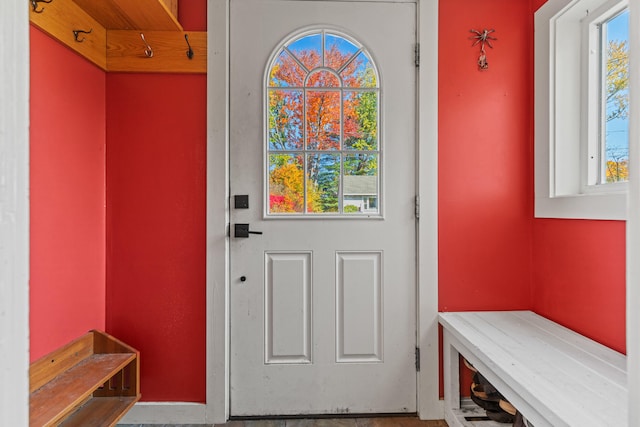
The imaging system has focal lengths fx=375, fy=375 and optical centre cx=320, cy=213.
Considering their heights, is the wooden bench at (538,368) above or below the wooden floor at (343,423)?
above

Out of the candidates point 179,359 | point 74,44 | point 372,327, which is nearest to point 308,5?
point 74,44

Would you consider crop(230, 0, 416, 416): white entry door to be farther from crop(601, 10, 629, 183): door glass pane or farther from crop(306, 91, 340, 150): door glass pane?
crop(601, 10, 629, 183): door glass pane

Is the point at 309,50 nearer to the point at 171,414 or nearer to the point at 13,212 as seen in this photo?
the point at 13,212

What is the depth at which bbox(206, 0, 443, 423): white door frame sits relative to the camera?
193 cm

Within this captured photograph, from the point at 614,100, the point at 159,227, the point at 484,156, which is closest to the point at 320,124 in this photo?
the point at 484,156

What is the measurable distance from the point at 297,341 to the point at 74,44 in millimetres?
1761

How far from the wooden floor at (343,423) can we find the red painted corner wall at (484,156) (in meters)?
0.61

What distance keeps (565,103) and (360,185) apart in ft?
3.51

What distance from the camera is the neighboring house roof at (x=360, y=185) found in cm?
200

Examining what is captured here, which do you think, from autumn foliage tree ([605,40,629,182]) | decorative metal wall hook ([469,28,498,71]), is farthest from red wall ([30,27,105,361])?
autumn foliage tree ([605,40,629,182])

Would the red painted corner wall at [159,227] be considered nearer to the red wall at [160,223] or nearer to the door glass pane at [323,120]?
the red wall at [160,223]

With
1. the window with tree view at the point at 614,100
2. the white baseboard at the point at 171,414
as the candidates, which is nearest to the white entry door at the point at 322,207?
the white baseboard at the point at 171,414

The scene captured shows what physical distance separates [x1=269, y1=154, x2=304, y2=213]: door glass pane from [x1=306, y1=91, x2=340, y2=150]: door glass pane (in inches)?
5.1

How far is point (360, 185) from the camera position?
79.1 inches
